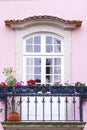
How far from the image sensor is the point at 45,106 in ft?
55.7

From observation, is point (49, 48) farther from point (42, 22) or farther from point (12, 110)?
point (12, 110)

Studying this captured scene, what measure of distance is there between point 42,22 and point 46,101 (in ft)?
6.85

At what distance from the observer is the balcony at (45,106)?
16.0 metres

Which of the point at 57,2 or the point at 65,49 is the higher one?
the point at 57,2

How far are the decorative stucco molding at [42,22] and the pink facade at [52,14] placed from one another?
20cm

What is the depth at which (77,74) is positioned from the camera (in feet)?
56.7

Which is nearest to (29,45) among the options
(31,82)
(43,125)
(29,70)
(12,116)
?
(29,70)

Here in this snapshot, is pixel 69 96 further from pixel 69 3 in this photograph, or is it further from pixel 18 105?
pixel 69 3

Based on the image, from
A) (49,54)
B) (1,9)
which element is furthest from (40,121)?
(1,9)

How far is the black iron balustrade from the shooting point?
644 inches

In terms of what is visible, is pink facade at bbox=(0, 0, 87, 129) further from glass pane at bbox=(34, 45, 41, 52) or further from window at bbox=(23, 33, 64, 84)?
glass pane at bbox=(34, 45, 41, 52)

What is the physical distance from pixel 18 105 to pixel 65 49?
199 centimetres

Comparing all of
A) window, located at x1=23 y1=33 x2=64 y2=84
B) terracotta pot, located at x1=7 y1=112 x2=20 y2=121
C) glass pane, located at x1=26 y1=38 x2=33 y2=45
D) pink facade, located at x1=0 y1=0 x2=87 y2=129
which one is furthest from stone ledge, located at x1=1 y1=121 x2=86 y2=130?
glass pane, located at x1=26 y1=38 x2=33 y2=45

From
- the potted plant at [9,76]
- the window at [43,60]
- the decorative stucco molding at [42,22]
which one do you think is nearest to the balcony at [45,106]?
the potted plant at [9,76]
